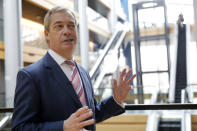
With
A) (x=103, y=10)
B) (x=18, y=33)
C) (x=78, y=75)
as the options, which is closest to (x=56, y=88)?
(x=78, y=75)

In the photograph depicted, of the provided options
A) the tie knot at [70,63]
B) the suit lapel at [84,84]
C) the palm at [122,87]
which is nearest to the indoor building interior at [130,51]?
the palm at [122,87]

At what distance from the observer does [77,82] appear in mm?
1313

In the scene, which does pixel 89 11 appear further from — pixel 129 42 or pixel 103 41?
pixel 129 42

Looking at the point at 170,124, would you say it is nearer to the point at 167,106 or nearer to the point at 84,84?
the point at 167,106

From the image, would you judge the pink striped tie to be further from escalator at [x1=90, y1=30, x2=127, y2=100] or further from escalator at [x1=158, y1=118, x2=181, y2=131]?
escalator at [x1=90, y1=30, x2=127, y2=100]

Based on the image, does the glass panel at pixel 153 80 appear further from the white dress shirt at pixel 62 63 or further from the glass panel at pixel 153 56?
the white dress shirt at pixel 62 63

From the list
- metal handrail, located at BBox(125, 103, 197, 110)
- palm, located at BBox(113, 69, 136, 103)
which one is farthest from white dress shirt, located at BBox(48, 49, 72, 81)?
metal handrail, located at BBox(125, 103, 197, 110)

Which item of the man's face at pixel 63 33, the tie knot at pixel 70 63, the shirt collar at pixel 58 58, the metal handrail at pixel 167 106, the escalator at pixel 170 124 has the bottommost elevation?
the escalator at pixel 170 124

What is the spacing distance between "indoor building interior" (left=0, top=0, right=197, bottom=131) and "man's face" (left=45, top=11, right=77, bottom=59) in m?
0.82

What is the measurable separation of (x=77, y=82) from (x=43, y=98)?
0.69ft

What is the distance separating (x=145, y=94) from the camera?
587 cm

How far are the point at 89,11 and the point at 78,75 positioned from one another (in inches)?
185

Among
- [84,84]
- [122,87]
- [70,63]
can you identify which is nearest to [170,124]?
[122,87]

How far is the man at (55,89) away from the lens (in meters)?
1.11
